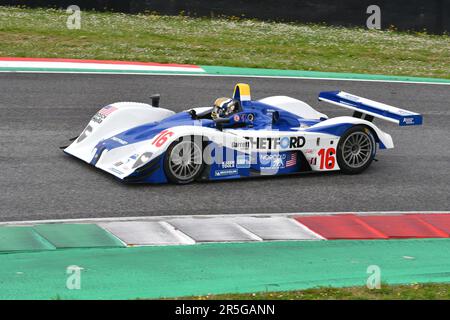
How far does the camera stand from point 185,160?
13.2m

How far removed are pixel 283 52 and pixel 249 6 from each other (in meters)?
2.05

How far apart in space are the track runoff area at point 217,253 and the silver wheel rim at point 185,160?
1252 millimetres

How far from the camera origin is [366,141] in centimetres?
1420

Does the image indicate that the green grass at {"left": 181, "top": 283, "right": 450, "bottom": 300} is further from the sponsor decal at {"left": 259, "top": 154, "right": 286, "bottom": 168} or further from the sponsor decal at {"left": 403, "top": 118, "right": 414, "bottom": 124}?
the sponsor decal at {"left": 403, "top": 118, "right": 414, "bottom": 124}

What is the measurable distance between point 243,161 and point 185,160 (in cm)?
83

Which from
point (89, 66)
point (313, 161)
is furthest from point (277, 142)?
point (89, 66)

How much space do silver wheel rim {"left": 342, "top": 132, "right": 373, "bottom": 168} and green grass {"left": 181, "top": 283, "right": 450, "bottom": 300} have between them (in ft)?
15.7

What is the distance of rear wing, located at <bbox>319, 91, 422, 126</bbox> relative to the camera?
1405 centimetres

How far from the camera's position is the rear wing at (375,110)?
14.1 m

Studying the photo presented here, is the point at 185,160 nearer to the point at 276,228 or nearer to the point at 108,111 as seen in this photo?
the point at 108,111

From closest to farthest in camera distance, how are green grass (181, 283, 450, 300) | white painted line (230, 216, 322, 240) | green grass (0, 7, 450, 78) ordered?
green grass (181, 283, 450, 300) → white painted line (230, 216, 322, 240) → green grass (0, 7, 450, 78)

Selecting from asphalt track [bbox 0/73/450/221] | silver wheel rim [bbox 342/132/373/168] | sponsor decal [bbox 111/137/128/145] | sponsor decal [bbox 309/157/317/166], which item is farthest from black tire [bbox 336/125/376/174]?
sponsor decal [bbox 111/137/128/145]
